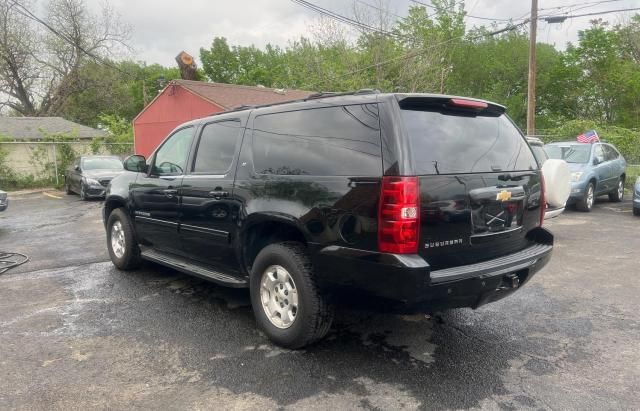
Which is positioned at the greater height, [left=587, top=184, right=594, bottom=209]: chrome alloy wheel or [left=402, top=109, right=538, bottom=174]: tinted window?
[left=402, top=109, right=538, bottom=174]: tinted window

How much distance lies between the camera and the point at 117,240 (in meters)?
6.20

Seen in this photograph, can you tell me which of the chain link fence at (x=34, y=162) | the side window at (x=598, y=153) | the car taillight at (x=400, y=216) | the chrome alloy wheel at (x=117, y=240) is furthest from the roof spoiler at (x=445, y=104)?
the chain link fence at (x=34, y=162)

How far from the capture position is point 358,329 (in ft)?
13.7

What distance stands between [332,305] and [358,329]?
78 cm

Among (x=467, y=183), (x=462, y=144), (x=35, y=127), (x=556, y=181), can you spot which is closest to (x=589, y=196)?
(x=556, y=181)

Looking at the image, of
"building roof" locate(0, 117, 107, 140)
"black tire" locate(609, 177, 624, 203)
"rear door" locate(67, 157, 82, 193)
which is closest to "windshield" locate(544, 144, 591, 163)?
"black tire" locate(609, 177, 624, 203)

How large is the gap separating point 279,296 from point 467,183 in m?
1.65

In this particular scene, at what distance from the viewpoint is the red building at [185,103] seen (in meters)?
20.1

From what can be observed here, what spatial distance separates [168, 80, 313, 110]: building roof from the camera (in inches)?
792

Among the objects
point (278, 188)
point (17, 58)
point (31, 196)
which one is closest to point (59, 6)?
point (17, 58)

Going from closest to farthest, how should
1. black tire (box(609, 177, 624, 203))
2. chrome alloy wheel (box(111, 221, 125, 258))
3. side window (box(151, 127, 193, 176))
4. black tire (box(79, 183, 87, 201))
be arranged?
1. side window (box(151, 127, 193, 176))
2. chrome alloy wheel (box(111, 221, 125, 258))
3. black tire (box(609, 177, 624, 203))
4. black tire (box(79, 183, 87, 201))

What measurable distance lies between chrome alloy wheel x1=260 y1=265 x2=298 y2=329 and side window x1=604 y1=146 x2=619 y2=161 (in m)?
11.1

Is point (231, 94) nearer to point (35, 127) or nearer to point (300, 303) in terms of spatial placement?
point (35, 127)

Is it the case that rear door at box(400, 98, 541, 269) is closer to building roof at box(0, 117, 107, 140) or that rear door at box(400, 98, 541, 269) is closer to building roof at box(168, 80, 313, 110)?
building roof at box(168, 80, 313, 110)
